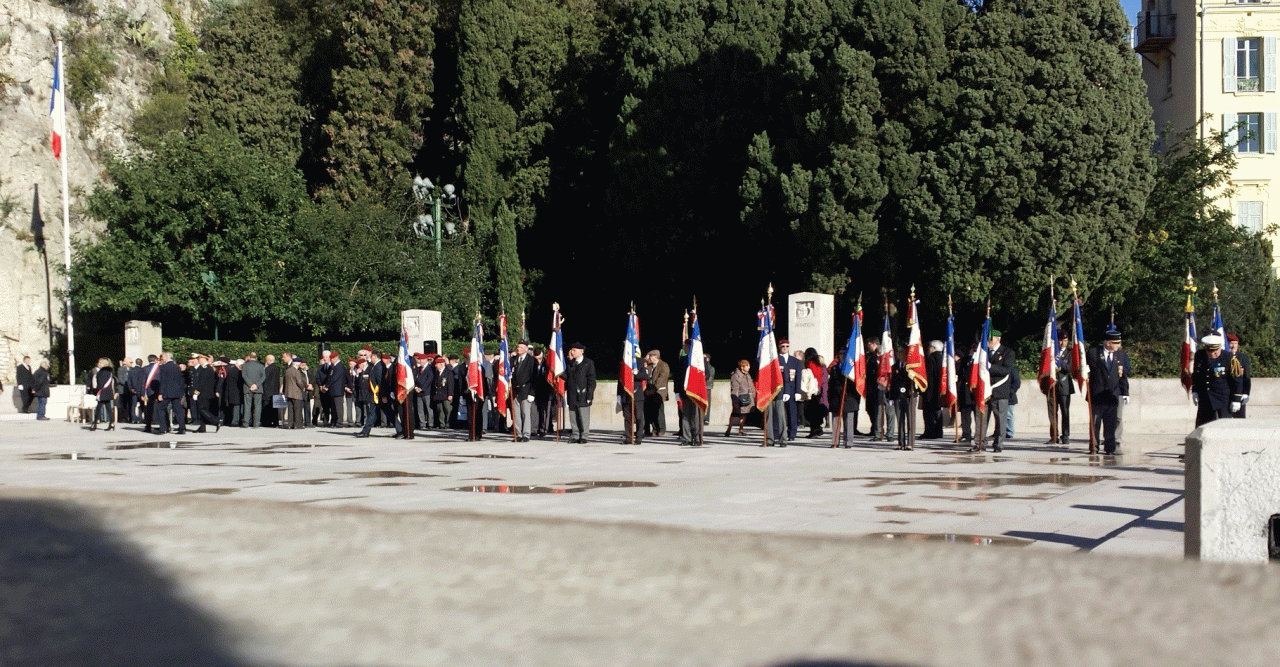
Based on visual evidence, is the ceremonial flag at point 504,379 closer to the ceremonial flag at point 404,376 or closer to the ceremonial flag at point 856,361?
the ceremonial flag at point 404,376

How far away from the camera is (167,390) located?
79.9 feet

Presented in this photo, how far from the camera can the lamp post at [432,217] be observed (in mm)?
40812

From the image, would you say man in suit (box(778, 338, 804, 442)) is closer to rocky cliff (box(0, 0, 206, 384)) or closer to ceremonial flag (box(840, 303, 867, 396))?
ceremonial flag (box(840, 303, 867, 396))

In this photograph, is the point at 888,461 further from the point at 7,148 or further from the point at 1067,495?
the point at 7,148

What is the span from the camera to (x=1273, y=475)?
6.42 m

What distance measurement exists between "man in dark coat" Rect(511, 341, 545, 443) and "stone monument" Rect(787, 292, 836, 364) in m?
6.92

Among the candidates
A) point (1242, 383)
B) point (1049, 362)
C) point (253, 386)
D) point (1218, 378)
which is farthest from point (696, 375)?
point (253, 386)

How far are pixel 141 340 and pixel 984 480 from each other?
3018 centimetres

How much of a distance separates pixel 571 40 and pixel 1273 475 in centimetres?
4166

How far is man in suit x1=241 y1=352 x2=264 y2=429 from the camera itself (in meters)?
28.5

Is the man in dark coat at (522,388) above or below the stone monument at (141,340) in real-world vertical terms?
below

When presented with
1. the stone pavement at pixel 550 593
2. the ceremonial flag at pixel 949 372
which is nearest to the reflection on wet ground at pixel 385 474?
the ceremonial flag at pixel 949 372

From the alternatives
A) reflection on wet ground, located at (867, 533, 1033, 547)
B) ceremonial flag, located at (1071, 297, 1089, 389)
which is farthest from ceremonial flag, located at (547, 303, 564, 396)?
reflection on wet ground, located at (867, 533, 1033, 547)

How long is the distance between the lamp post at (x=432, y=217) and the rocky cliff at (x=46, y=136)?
11090 millimetres
